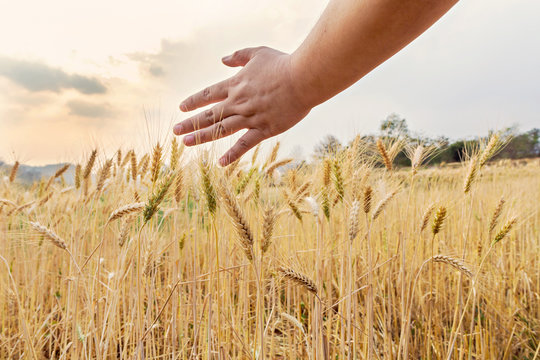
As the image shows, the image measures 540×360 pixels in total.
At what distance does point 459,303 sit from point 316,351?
647mm

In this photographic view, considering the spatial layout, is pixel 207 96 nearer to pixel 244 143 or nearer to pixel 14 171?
pixel 244 143

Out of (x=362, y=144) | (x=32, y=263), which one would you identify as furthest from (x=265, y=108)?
(x=32, y=263)

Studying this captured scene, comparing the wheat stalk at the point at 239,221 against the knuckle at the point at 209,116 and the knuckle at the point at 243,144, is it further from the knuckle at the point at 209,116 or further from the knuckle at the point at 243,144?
the knuckle at the point at 209,116

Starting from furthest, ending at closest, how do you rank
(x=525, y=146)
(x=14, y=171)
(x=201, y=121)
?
(x=525, y=146), (x=14, y=171), (x=201, y=121)

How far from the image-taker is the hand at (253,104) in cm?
144

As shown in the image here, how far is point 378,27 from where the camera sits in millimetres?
1036

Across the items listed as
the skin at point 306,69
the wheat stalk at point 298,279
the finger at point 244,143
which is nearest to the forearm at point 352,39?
the skin at point 306,69

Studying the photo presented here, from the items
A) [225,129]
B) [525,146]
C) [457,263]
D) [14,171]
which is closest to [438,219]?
[457,263]

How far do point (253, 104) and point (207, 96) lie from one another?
36 cm

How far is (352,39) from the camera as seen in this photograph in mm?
1117

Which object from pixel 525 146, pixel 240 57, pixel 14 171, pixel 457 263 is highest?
pixel 525 146

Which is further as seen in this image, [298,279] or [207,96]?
[207,96]

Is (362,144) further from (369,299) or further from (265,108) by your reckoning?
(369,299)

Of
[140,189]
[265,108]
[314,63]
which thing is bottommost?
[140,189]
